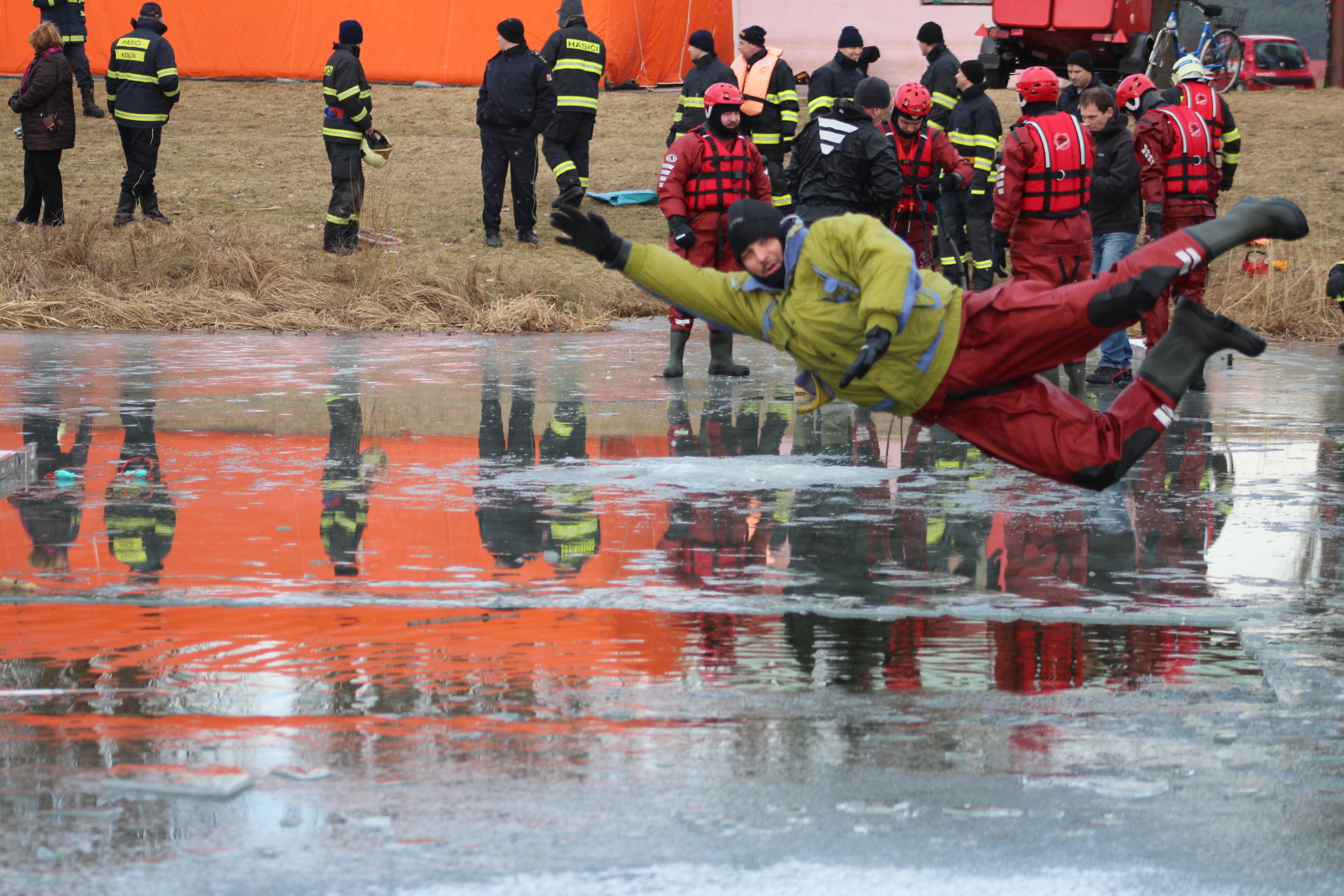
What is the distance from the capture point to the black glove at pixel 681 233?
8.97 metres

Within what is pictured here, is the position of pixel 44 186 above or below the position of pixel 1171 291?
above

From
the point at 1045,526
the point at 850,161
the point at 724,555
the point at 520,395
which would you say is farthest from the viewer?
the point at 850,161

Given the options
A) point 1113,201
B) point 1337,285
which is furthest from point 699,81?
point 1337,285

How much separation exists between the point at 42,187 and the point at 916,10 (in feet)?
50.8

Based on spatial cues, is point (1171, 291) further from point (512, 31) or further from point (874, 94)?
point (512, 31)

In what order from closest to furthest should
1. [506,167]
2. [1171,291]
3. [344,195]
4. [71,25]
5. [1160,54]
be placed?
[1171,291]
[344,195]
[506,167]
[71,25]
[1160,54]

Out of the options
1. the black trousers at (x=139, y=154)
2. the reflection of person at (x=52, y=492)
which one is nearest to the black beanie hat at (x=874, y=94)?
the reflection of person at (x=52, y=492)

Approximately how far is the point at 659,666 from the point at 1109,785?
1.22m

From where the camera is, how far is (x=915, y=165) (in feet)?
32.8

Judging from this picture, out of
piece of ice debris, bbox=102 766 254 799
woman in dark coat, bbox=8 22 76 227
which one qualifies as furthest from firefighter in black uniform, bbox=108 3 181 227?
piece of ice debris, bbox=102 766 254 799

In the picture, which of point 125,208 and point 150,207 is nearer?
point 125,208

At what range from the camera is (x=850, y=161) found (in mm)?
9180

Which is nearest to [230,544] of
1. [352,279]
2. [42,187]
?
[352,279]

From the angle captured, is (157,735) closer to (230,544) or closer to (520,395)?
(230,544)
